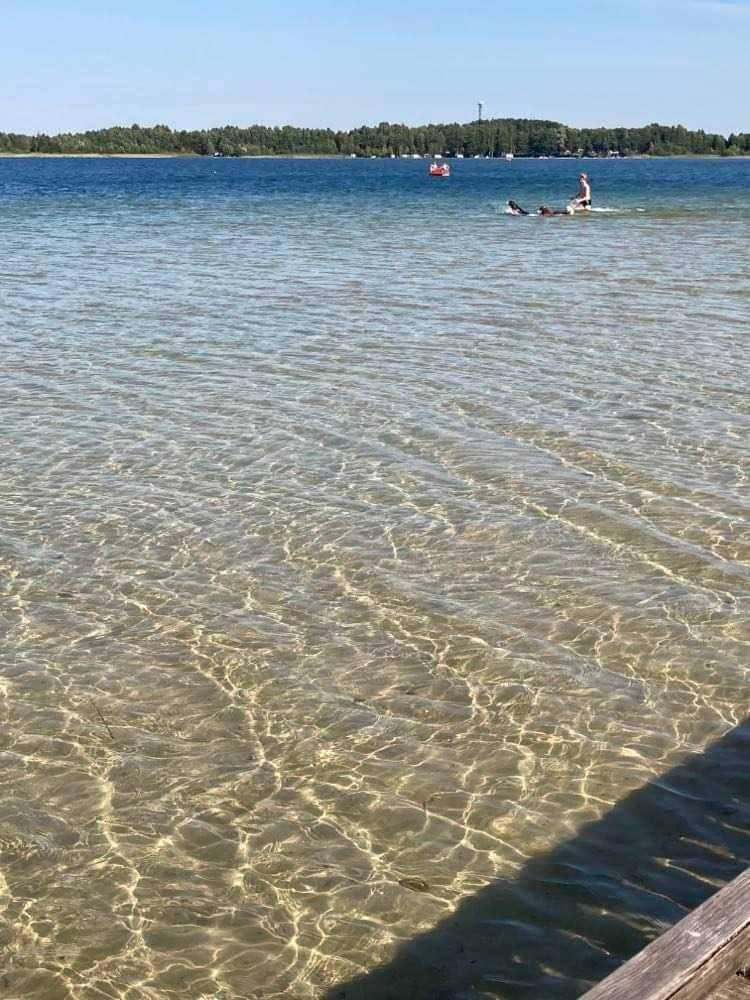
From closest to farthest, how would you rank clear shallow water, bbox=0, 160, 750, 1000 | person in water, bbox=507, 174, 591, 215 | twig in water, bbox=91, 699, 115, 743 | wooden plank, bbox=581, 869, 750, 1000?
wooden plank, bbox=581, 869, 750, 1000, clear shallow water, bbox=0, 160, 750, 1000, twig in water, bbox=91, 699, 115, 743, person in water, bbox=507, 174, 591, 215

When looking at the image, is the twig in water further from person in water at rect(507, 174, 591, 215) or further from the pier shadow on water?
person in water at rect(507, 174, 591, 215)

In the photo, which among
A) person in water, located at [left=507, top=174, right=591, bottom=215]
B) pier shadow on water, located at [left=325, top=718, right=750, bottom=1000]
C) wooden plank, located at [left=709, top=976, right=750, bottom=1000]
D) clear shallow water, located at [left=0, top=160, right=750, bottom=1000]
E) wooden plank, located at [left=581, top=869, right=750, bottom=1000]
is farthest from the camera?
person in water, located at [left=507, top=174, right=591, bottom=215]

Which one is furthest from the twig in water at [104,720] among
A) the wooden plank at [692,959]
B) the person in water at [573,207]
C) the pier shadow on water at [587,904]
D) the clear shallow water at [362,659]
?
the person in water at [573,207]

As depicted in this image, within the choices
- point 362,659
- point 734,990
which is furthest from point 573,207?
point 734,990

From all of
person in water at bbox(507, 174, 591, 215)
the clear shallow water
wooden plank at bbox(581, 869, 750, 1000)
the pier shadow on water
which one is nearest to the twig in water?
the clear shallow water

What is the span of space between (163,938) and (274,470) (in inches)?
274

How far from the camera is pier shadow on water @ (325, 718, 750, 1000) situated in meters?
5.02

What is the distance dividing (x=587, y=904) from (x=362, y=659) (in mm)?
2811

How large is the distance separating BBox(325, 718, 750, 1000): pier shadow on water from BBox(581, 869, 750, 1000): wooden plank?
1436 millimetres

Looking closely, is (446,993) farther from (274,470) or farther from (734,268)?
(734,268)

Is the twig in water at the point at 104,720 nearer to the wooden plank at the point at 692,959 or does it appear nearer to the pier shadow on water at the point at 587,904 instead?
the pier shadow on water at the point at 587,904

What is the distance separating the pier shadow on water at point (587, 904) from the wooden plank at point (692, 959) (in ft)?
4.71

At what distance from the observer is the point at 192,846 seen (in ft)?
19.6

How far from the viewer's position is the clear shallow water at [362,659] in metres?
5.41
